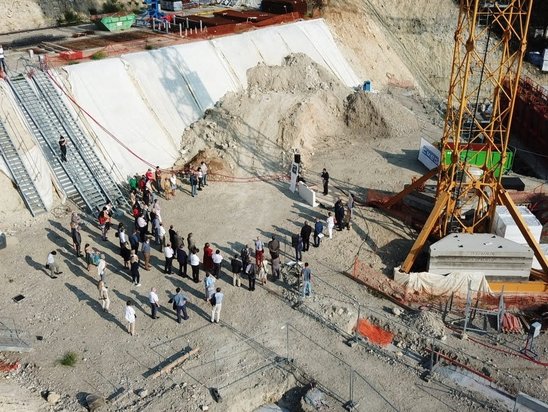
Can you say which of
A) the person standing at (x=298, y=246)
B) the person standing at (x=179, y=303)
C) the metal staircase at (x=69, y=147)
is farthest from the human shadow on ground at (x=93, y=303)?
the person standing at (x=298, y=246)

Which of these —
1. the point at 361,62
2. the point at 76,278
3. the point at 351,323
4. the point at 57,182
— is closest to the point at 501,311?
the point at 351,323

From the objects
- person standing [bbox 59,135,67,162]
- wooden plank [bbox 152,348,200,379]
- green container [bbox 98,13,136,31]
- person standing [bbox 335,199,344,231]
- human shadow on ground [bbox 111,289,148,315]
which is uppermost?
green container [bbox 98,13,136,31]

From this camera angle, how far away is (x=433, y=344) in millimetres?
16344

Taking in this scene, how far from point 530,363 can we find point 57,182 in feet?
59.9

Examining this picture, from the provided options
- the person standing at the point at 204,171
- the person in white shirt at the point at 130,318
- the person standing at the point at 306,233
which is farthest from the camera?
the person standing at the point at 204,171

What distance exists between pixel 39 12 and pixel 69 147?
2118 cm

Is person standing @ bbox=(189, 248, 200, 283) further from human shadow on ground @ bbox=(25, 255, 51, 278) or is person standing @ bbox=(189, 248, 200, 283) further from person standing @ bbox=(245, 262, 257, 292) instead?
human shadow on ground @ bbox=(25, 255, 51, 278)

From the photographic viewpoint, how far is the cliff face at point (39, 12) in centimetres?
3928

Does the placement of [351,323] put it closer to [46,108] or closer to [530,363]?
[530,363]

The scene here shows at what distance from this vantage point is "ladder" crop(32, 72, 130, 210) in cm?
2420

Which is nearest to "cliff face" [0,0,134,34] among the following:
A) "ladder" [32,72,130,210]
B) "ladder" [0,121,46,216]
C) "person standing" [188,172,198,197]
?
"ladder" [32,72,130,210]

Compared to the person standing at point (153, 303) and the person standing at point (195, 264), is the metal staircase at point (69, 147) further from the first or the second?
the person standing at point (153, 303)

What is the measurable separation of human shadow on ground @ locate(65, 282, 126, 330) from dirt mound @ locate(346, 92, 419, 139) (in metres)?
18.7

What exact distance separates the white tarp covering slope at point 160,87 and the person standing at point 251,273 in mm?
9825
